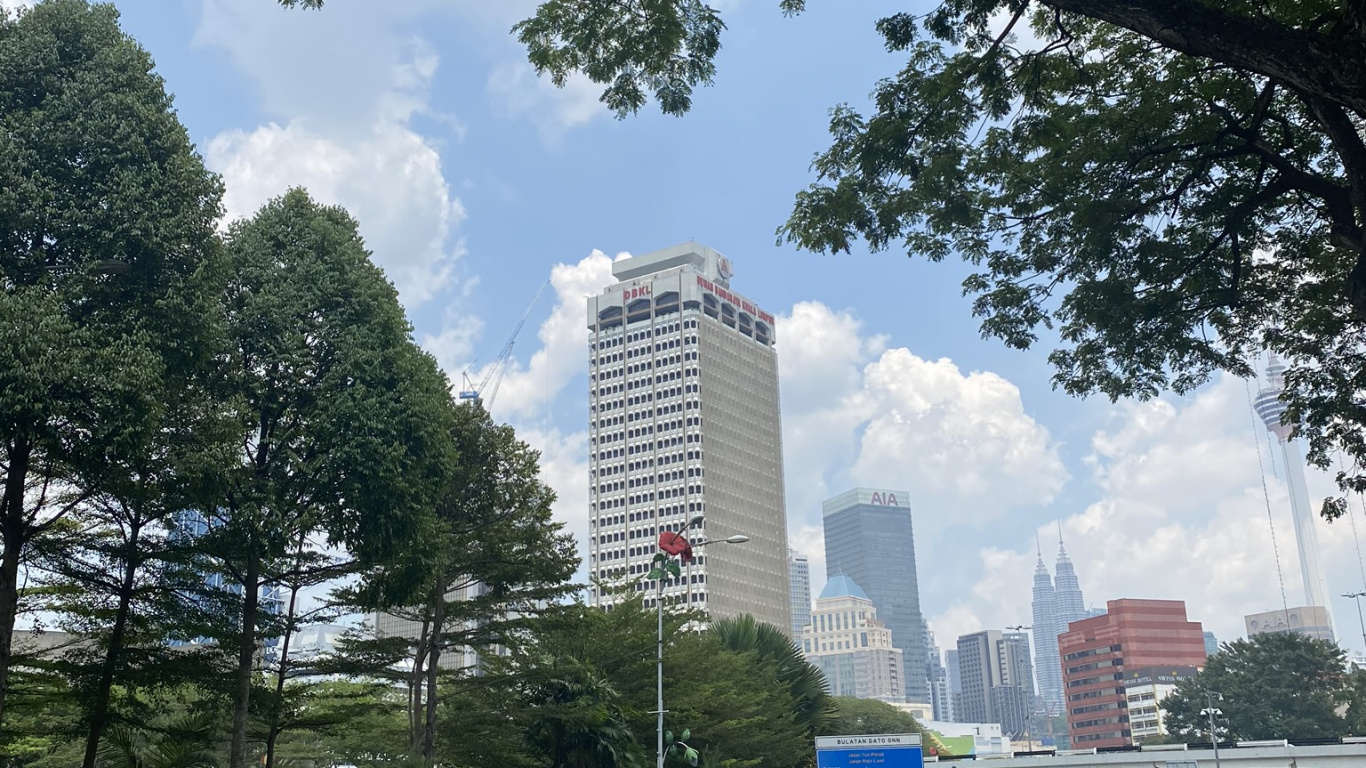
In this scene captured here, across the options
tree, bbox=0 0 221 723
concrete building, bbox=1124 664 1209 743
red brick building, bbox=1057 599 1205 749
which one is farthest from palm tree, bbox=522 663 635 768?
red brick building, bbox=1057 599 1205 749

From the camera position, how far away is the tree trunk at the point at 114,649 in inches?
946

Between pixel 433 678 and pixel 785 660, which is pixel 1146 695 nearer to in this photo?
pixel 785 660

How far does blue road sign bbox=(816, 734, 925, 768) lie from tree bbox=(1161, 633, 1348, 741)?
65.2m

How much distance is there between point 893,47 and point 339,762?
43343mm

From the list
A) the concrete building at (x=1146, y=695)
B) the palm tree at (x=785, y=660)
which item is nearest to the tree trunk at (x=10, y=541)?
the palm tree at (x=785, y=660)

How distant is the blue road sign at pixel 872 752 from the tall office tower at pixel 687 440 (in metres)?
129

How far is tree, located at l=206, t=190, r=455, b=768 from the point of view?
2478 cm

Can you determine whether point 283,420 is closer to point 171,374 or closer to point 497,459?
point 171,374

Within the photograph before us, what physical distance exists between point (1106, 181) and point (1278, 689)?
3408 inches

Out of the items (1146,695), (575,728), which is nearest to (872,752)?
(575,728)

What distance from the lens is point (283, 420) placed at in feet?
85.0

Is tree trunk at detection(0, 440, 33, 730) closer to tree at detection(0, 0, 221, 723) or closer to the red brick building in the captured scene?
tree at detection(0, 0, 221, 723)

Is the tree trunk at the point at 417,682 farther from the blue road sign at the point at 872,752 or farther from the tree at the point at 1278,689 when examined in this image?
the tree at the point at 1278,689

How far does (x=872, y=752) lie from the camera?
3497cm
